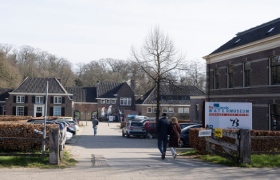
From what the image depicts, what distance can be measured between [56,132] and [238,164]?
5919 mm

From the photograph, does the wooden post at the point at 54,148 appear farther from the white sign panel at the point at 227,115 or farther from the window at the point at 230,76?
the window at the point at 230,76

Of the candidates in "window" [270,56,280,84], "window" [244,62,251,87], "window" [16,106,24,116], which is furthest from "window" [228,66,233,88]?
"window" [16,106,24,116]

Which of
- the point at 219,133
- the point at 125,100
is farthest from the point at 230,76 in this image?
the point at 125,100

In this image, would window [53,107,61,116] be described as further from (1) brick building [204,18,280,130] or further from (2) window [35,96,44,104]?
(1) brick building [204,18,280,130]

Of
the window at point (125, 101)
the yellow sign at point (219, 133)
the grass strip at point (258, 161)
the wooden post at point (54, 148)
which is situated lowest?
the grass strip at point (258, 161)

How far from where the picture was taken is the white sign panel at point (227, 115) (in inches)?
645

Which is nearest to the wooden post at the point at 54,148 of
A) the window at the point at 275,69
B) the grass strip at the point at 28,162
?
the grass strip at the point at 28,162

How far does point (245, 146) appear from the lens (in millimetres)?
10617

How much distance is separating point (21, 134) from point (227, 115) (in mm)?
9707

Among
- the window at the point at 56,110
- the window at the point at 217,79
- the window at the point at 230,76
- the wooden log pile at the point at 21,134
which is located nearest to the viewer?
the wooden log pile at the point at 21,134

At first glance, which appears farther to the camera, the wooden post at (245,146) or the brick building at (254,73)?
the brick building at (254,73)

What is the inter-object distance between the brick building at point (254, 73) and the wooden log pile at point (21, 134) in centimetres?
1619

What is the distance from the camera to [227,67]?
28906 millimetres

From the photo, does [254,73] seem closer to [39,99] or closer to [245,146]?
[245,146]
